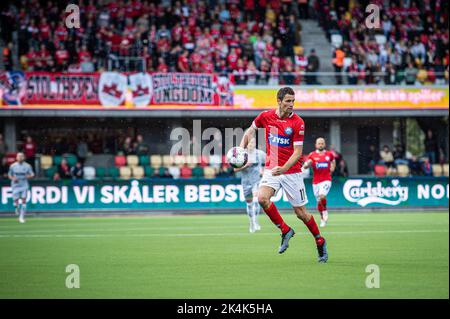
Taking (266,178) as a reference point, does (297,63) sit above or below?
above

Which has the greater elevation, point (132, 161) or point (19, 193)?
point (132, 161)

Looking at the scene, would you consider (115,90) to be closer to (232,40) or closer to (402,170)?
(232,40)

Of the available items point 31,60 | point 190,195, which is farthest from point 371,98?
point 31,60

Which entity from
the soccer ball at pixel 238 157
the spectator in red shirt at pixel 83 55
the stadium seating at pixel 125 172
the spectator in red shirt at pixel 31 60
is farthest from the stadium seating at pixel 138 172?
the soccer ball at pixel 238 157

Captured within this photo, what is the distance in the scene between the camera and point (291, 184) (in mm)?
13266

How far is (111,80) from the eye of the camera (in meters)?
34.2

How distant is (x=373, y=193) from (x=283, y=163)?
18787mm

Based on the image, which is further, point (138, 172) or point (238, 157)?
point (138, 172)

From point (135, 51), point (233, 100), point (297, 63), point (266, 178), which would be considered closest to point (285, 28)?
point (297, 63)

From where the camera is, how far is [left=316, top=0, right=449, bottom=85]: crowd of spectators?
121 feet

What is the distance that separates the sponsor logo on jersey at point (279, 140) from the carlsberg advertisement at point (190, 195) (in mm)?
17274

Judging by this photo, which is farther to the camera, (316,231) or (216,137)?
(216,137)

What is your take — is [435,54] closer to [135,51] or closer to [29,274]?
[135,51]

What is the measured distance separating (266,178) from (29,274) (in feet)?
12.6
